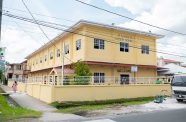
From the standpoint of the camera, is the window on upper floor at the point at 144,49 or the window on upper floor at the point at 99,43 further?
the window on upper floor at the point at 144,49

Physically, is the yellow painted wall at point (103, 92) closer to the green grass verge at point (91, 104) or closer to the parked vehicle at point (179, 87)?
the green grass verge at point (91, 104)

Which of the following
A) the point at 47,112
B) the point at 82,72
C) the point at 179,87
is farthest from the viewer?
the point at 82,72

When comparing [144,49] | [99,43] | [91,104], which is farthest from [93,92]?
[144,49]

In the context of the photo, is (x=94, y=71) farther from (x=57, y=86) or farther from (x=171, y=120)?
(x=171, y=120)

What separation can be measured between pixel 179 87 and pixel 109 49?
9.01 meters

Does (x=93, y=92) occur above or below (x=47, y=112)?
above

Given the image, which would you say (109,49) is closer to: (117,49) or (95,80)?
(117,49)

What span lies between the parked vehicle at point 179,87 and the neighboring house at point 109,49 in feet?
15.4

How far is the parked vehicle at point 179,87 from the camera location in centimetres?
1803

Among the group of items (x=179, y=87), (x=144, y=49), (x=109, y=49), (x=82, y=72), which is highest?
(x=144, y=49)

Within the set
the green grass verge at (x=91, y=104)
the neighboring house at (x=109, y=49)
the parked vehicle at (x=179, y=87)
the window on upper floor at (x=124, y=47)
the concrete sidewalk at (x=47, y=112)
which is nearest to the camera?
the concrete sidewalk at (x=47, y=112)

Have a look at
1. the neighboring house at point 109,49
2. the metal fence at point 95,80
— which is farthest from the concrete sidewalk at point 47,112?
the neighboring house at point 109,49

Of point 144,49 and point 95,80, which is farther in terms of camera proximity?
point 144,49

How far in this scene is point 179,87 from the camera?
1828 centimetres
